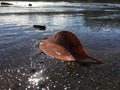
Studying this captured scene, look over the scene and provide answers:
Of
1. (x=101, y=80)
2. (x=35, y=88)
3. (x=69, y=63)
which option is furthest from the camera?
(x=69, y=63)

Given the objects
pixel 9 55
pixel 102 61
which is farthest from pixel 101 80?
pixel 9 55

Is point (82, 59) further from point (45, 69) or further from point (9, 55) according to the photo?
point (9, 55)

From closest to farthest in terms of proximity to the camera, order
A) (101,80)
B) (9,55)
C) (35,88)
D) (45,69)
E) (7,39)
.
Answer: (35,88) → (101,80) → (45,69) → (9,55) → (7,39)

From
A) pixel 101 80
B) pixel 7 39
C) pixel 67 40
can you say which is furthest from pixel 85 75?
pixel 7 39

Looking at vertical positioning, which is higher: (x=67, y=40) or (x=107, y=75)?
(x=67, y=40)

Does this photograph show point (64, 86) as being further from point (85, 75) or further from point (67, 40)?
point (67, 40)

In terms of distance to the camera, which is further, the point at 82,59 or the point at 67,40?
the point at 67,40
